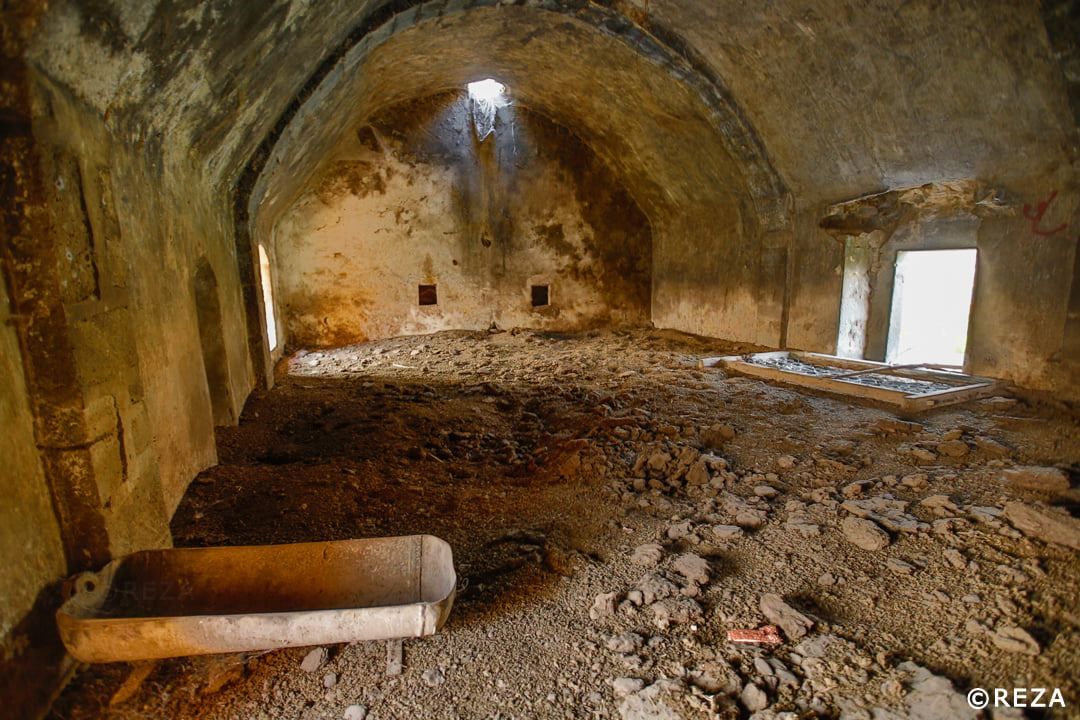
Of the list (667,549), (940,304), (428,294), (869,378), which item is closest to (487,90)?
(428,294)

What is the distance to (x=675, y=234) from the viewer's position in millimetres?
10766

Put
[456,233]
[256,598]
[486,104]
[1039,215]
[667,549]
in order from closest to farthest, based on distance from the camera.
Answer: [256,598] → [667,549] → [1039,215] → [486,104] → [456,233]

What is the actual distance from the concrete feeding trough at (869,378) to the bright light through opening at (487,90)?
6380mm

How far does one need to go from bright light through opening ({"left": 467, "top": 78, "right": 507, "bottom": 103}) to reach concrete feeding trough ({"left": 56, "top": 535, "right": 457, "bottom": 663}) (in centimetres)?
956

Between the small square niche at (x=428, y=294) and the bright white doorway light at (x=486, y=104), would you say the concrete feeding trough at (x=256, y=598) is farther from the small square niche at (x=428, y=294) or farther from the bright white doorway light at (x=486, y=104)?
the bright white doorway light at (x=486, y=104)

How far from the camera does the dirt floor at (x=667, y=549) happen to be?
2.17 meters

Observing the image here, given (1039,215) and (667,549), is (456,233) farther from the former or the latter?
(667,549)

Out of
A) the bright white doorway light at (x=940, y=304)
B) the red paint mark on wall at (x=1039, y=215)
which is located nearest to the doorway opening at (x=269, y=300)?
the red paint mark on wall at (x=1039, y=215)

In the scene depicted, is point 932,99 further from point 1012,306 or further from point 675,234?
point 675,234

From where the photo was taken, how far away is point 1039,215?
5.70m

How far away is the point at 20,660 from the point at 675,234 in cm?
1036

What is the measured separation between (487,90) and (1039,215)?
8466 mm

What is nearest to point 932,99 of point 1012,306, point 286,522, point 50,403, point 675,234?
point 1012,306

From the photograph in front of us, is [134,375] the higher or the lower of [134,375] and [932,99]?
the lower
